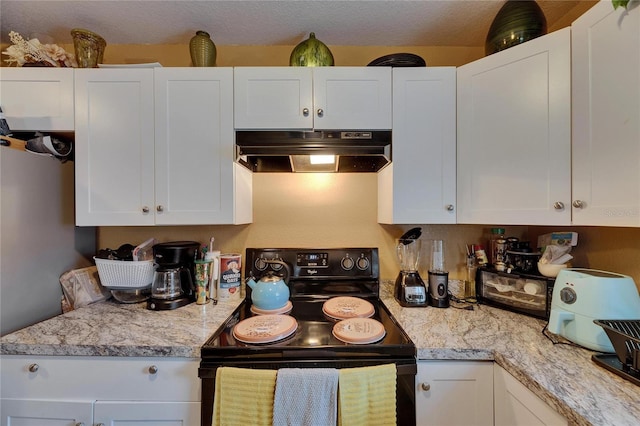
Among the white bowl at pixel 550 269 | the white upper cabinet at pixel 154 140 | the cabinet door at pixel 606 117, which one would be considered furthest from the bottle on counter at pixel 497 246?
the white upper cabinet at pixel 154 140

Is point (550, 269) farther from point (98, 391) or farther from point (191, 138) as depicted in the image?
point (98, 391)

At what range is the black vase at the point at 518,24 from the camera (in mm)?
1176

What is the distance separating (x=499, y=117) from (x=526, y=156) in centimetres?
22

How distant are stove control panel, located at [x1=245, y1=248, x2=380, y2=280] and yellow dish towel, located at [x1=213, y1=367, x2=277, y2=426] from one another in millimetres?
654

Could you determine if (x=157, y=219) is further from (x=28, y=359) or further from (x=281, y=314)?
(x=281, y=314)

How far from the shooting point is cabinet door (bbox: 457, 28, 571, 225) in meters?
1.04

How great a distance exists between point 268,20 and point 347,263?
145 cm

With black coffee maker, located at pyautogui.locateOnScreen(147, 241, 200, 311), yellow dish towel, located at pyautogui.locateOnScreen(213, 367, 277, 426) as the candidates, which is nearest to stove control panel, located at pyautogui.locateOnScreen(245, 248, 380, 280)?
black coffee maker, located at pyautogui.locateOnScreen(147, 241, 200, 311)

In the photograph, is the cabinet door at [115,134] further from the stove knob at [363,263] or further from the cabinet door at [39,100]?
the stove knob at [363,263]

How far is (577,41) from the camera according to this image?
3.23ft

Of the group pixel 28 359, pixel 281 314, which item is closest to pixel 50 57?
pixel 28 359

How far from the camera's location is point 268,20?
142 centimetres

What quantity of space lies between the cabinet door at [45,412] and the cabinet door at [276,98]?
1.31 metres

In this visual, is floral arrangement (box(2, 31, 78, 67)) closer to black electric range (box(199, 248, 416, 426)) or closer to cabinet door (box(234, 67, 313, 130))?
cabinet door (box(234, 67, 313, 130))
